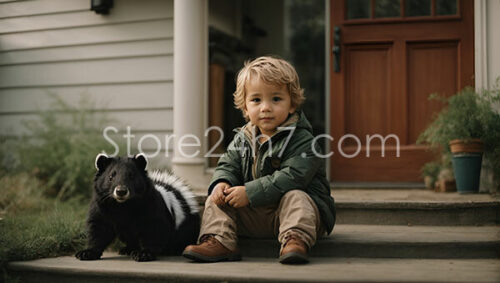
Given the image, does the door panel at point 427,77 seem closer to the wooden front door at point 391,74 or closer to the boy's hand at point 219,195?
the wooden front door at point 391,74

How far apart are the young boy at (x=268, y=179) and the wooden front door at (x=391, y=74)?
205 cm

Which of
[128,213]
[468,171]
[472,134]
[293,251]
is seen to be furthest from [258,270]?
[472,134]

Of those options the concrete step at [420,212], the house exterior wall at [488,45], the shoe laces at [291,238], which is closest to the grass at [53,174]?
the shoe laces at [291,238]

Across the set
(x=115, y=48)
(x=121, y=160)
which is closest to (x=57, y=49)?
(x=115, y=48)

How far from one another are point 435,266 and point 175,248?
Result: 1.38m

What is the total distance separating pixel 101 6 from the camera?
5445 mm

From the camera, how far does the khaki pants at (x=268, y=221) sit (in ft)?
8.14

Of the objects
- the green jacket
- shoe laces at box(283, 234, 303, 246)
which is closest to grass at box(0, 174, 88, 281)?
the green jacket

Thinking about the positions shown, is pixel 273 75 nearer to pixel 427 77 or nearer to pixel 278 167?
pixel 278 167

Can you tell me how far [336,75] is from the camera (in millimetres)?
4812

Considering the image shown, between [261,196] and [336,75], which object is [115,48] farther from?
[261,196]

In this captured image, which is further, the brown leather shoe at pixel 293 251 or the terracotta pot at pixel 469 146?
the terracotta pot at pixel 469 146

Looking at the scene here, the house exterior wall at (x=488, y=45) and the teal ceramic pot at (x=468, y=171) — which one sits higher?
the house exterior wall at (x=488, y=45)

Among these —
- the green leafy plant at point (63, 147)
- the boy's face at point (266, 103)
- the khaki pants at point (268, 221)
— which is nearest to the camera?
the khaki pants at point (268, 221)
